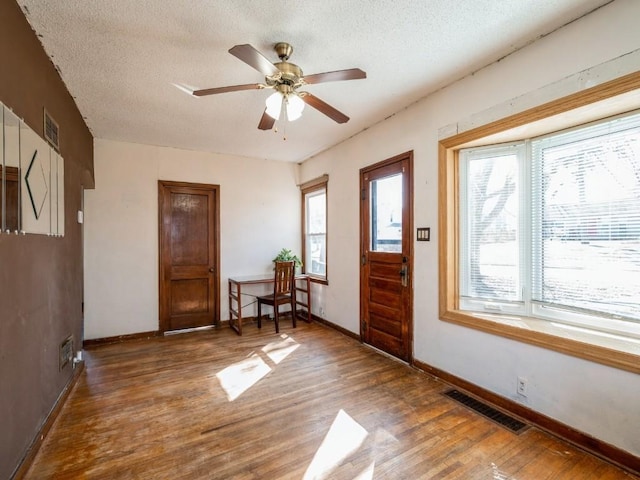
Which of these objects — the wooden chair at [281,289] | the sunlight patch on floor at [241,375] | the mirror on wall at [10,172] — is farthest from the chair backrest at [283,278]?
the mirror on wall at [10,172]

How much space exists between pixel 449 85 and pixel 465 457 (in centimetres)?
291

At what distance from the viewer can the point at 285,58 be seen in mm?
2221

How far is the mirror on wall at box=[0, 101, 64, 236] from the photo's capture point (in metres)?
1.57

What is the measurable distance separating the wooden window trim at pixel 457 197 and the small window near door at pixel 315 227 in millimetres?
2174

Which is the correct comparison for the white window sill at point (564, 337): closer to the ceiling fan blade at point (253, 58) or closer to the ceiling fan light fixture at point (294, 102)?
the ceiling fan light fixture at point (294, 102)

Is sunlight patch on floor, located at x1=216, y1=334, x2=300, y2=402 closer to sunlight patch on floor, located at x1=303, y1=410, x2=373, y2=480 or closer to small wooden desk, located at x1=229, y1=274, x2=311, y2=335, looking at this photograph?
small wooden desk, located at x1=229, y1=274, x2=311, y2=335

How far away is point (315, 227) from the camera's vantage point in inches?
206

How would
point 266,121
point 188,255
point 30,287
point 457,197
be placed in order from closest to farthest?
point 30,287
point 266,121
point 457,197
point 188,255

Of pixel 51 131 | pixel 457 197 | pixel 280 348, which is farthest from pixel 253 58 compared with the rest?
pixel 280 348

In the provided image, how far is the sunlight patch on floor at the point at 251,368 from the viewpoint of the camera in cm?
279

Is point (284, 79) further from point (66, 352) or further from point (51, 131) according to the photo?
point (66, 352)

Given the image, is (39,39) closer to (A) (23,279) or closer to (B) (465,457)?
(A) (23,279)

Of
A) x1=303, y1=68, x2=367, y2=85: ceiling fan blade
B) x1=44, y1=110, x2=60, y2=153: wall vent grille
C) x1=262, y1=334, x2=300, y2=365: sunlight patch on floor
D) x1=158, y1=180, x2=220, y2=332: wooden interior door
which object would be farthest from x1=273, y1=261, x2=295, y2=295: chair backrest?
x1=303, y1=68, x2=367, y2=85: ceiling fan blade

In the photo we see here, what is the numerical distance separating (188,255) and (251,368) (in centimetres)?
218
